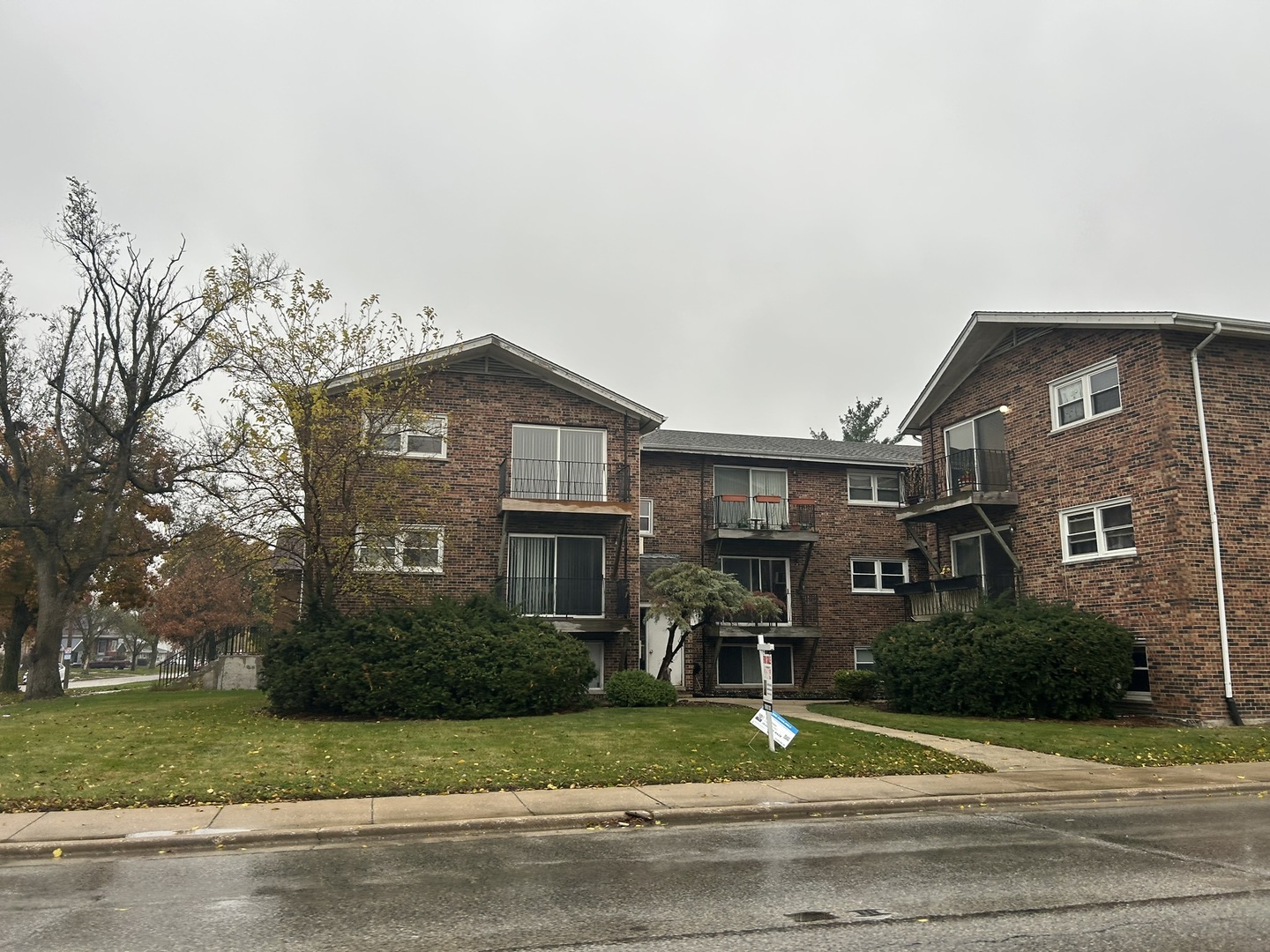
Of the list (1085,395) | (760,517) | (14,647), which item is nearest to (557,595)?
(760,517)

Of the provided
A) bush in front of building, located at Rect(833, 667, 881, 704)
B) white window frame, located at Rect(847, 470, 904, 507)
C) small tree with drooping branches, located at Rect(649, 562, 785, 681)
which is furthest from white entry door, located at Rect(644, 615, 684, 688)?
white window frame, located at Rect(847, 470, 904, 507)

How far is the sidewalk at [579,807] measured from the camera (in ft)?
28.1

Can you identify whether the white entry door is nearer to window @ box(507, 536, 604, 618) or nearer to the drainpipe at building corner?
window @ box(507, 536, 604, 618)

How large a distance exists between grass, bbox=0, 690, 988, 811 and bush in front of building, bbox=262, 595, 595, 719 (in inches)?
26.6

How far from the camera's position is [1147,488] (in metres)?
18.5

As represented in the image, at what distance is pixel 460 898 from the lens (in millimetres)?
6477

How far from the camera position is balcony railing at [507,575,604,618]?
2253 cm

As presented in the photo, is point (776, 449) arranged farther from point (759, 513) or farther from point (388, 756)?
point (388, 756)

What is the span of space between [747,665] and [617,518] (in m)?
6.71

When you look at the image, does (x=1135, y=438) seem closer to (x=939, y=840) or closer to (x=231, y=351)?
(x=939, y=840)

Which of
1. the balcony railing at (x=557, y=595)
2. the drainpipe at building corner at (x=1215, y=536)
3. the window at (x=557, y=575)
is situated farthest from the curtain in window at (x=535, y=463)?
the drainpipe at building corner at (x=1215, y=536)

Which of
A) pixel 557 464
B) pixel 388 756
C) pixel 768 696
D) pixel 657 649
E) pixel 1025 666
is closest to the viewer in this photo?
pixel 388 756

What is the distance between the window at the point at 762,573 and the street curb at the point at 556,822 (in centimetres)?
1622

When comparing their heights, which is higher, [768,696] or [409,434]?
[409,434]
